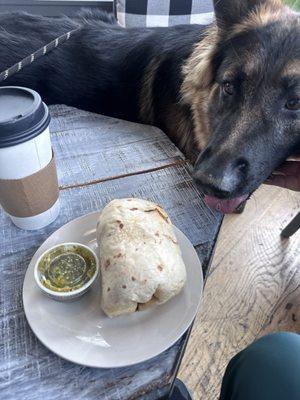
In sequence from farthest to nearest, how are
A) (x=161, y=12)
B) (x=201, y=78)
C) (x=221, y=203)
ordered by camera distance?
1. (x=161, y=12)
2. (x=201, y=78)
3. (x=221, y=203)

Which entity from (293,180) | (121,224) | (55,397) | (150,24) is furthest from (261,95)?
(150,24)

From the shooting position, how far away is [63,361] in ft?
1.76

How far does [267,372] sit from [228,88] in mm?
716

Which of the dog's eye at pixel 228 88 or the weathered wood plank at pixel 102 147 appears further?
the dog's eye at pixel 228 88

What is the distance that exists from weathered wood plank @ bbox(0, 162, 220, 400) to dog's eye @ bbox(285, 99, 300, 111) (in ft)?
1.09

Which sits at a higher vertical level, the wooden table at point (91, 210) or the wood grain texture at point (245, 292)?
the wooden table at point (91, 210)

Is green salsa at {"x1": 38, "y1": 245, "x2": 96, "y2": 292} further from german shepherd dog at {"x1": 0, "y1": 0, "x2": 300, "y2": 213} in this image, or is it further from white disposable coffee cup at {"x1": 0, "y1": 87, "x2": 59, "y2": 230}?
german shepherd dog at {"x1": 0, "y1": 0, "x2": 300, "y2": 213}

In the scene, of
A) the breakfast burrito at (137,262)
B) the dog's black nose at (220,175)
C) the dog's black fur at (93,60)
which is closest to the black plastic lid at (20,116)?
the breakfast burrito at (137,262)

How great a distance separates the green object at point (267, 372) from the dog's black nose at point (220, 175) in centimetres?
34

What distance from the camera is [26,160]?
0.60 metres

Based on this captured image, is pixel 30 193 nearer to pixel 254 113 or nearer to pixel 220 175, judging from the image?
pixel 220 175

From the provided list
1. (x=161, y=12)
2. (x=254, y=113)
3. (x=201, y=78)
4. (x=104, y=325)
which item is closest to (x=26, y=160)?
(x=104, y=325)

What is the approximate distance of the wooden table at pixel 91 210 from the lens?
20.4 inches

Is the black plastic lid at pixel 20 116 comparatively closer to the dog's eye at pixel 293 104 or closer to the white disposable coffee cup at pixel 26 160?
the white disposable coffee cup at pixel 26 160
